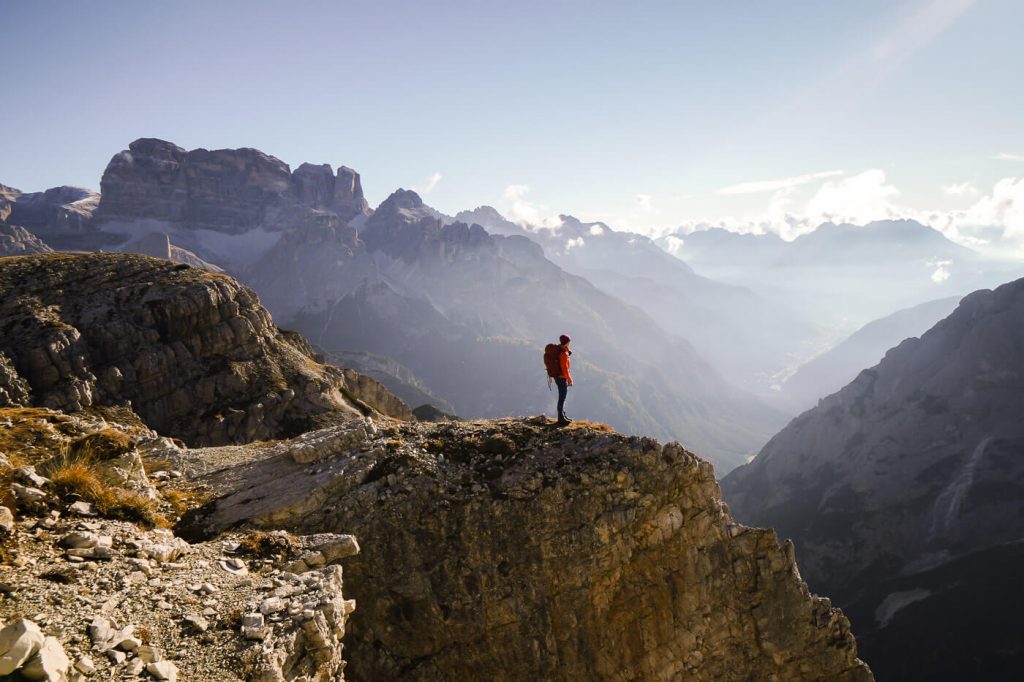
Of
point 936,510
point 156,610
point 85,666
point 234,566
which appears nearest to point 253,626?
point 156,610

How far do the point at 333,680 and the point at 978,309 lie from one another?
246752 mm

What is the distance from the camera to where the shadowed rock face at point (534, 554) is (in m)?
22.1

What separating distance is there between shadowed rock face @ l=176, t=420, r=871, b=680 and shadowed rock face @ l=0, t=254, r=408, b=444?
994 inches

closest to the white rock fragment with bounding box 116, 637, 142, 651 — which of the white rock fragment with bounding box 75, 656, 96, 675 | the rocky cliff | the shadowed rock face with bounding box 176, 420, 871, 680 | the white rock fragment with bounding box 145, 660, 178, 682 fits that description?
the white rock fragment with bounding box 145, 660, 178, 682

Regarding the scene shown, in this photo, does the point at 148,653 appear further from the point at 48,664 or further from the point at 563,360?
the point at 563,360

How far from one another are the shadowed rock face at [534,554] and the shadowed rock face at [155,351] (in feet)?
82.8

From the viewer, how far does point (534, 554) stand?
24453 mm

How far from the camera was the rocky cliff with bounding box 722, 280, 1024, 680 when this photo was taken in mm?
120000

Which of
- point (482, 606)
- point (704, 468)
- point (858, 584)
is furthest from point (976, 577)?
point (482, 606)

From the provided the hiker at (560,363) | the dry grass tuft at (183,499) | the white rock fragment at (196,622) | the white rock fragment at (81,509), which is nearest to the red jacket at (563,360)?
the hiker at (560,363)

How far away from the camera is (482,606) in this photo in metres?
23.3

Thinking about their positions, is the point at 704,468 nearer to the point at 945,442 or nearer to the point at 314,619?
the point at 314,619

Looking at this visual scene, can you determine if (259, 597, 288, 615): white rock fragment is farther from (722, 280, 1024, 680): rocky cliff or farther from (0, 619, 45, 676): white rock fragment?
(722, 280, 1024, 680): rocky cliff

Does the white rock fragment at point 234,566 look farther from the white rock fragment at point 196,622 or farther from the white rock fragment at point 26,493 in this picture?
the white rock fragment at point 26,493
